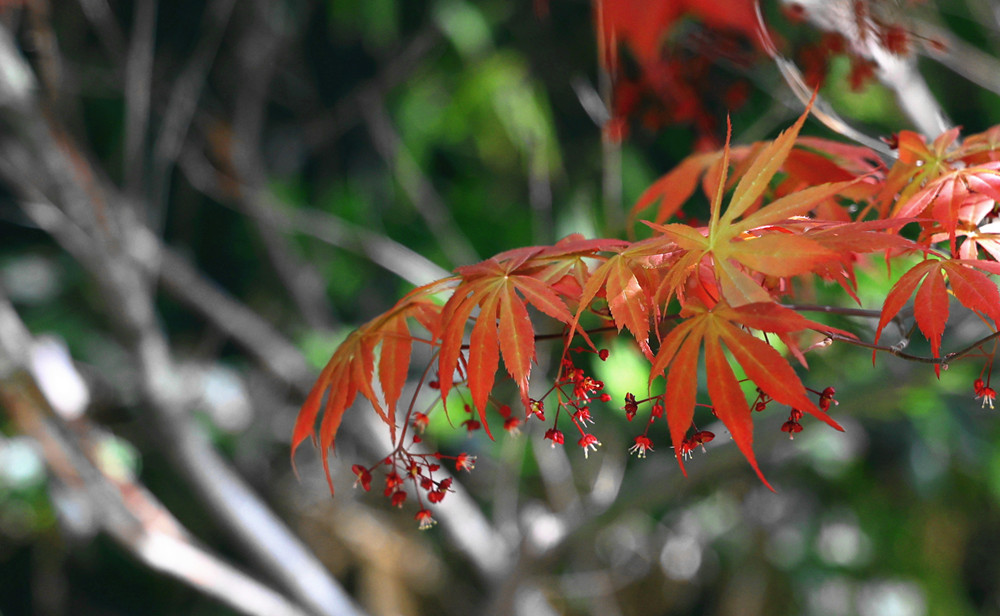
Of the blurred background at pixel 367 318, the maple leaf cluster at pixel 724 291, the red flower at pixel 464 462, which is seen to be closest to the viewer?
the maple leaf cluster at pixel 724 291

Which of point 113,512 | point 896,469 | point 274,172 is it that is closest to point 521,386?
point 113,512

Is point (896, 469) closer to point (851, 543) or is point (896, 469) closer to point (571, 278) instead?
point (851, 543)

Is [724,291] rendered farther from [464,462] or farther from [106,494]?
[106,494]

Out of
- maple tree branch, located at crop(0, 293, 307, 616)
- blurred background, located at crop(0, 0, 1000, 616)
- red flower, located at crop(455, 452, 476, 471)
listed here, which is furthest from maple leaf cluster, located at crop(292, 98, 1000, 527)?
maple tree branch, located at crop(0, 293, 307, 616)

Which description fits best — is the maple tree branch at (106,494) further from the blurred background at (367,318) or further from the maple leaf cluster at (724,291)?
the maple leaf cluster at (724,291)

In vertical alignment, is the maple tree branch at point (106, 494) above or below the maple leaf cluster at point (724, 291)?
above

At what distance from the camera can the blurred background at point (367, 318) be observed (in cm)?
117

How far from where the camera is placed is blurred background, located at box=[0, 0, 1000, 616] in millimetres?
1174

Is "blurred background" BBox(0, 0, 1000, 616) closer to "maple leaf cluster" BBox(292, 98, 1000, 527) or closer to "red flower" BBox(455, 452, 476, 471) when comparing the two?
"maple leaf cluster" BBox(292, 98, 1000, 527)

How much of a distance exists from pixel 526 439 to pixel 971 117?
146 cm

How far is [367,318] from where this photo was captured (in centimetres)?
178

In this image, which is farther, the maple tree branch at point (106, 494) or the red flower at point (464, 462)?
the maple tree branch at point (106, 494)

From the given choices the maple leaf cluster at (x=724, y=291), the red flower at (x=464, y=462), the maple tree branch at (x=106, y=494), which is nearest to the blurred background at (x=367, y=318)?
the maple tree branch at (x=106, y=494)

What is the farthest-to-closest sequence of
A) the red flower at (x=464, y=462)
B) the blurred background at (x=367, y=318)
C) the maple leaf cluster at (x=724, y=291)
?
the blurred background at (x=367, y=318)
the red flower at (x=464, y=462)
the maple leaf cluster at (x=724, y=291)
